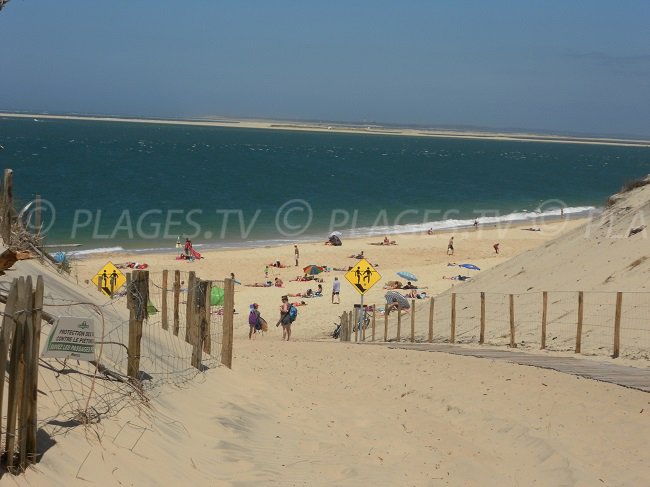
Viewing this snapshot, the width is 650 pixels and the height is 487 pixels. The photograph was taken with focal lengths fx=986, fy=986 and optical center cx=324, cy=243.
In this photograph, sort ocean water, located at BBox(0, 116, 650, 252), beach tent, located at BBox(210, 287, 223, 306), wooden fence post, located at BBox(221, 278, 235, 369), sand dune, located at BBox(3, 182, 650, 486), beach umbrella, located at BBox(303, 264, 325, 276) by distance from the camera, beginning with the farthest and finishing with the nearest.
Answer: ocean water, located at BBox(0, 116, 650, 252)
beach umbrella, located at BBox(303, 264, 325, 276)
beach tent, located at BBox(210, 287, 223, 306)
wooden fence post, located at BBox(221, 278, 235, 369)
sand dune, located at BBox(3, 182, 650, 486)

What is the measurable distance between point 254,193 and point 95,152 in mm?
56130

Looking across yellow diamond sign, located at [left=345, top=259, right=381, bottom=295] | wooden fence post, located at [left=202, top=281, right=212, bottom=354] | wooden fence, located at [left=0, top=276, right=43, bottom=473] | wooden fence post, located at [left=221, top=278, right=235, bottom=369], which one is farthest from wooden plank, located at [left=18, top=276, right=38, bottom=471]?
yellow diamond sign, located at [left=345, top=259, right=381, bottom=295]

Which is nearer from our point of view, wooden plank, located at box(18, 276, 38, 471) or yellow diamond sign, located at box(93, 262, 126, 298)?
wooden plank, located at box(18, 276, 38, 471)

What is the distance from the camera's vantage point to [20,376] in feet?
24.0

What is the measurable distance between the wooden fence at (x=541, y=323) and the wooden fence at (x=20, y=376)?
1106cm

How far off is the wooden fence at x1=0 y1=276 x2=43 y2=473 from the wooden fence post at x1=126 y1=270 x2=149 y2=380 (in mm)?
2936

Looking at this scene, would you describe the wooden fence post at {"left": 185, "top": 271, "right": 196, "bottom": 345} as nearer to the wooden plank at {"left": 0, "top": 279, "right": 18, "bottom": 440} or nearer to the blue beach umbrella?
the wooden plank at {"left": 0, "top": 279, "right": 18, "bottom": 440}

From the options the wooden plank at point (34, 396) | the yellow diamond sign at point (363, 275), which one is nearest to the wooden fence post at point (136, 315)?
the wooden plank at point (34, 396)

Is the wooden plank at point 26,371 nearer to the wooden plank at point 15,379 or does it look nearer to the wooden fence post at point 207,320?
the wooden plank at point 15,379

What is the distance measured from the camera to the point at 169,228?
62.0 meters

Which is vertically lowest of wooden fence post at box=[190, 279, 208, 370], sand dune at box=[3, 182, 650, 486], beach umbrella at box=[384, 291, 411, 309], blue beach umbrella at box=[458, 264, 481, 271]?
blue beach umbrella at box=[458, 264, 481, 271]

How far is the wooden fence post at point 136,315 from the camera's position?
1035cm

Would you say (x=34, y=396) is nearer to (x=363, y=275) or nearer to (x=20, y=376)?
(x=20, y=376)

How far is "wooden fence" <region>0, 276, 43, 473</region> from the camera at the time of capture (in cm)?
709
